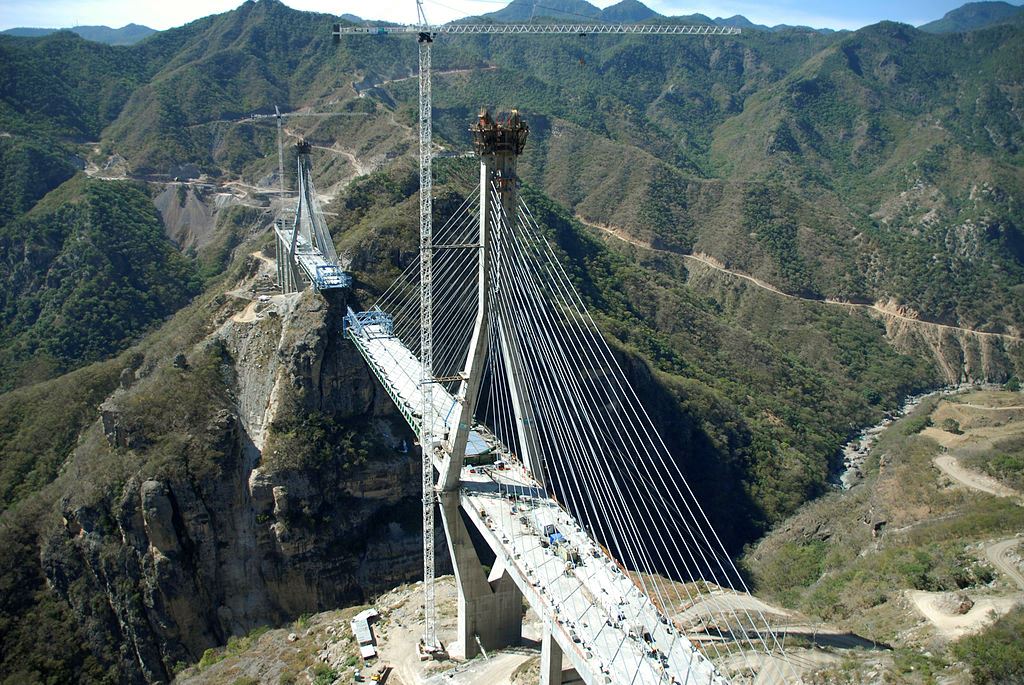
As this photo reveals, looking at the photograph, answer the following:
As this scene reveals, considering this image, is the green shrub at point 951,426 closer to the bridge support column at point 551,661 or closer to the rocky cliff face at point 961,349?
the rocky cliff face at point 961,349

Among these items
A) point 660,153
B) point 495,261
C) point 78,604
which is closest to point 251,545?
point 78,604

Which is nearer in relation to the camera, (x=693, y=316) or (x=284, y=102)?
(x=693, y=316)

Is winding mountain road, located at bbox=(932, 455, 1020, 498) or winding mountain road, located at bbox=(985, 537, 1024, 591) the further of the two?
winding mountain road, located at bbox=(932, 455, 1020, 498)

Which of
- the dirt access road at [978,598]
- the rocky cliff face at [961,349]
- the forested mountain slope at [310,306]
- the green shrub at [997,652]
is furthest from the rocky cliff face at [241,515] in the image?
the rocky cliff face at [961,349]

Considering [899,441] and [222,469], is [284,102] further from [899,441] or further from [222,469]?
[899,441]

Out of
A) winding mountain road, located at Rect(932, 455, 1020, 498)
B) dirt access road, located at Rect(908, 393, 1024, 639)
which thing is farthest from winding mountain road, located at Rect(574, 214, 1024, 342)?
dirt access road, located at Rect(908, 393, 1024, 639)

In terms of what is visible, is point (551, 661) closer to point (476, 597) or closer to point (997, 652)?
point (476, 597)

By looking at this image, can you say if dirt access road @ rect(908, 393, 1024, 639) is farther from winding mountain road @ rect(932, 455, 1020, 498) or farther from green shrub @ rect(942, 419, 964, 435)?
green shrub @ rect(942, 419, 964, 435)
